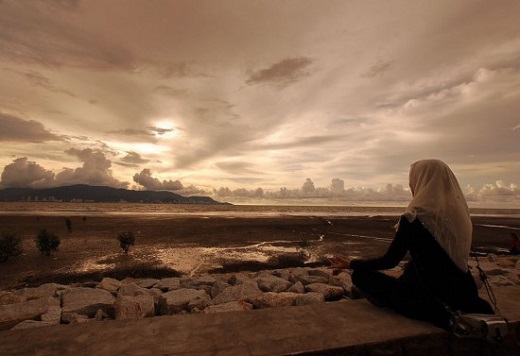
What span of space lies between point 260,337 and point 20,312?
407cm

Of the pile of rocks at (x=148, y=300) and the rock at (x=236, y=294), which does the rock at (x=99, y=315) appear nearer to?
the pile of rocks at (x=148, y=300)

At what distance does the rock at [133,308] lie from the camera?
14.6 ft

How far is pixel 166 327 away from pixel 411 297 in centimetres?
259

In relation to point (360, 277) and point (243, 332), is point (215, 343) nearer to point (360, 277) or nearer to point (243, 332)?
point (243, 332)

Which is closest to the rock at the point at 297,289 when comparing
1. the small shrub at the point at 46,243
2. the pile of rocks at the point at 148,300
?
the pile of rocks at the point at 148,300

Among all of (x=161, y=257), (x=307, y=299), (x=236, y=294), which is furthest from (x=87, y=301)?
(x=161, y=257)

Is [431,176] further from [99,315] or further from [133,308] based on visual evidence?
[99,315]

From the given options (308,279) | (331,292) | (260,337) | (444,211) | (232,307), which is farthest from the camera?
(308,279)

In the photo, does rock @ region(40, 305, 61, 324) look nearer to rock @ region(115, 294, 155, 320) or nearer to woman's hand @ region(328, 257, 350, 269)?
rock @ region(115, 294, 155, 320)

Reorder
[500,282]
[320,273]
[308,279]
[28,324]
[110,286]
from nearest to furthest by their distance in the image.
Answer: [28,324] → [110,286] → [500,282] → [308,279] → [320,273]

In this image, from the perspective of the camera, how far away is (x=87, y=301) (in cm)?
512

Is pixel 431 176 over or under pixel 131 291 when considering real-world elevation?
over

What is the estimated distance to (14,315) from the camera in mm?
4445

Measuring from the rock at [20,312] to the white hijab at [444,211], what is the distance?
5393 millimetres
